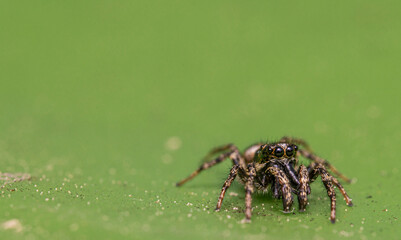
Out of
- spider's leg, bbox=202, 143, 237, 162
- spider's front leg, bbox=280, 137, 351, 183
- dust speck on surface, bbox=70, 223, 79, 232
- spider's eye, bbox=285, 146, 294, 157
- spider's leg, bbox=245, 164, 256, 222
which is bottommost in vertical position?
dust speck on surface, bbox=70, 223, 79, 232

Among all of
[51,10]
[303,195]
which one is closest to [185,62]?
[51,10]

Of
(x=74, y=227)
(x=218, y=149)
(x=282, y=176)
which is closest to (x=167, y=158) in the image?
(x=218, y=149)

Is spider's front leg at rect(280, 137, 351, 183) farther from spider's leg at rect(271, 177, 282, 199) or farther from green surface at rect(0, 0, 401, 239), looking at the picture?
spider's leg at rect(271, 177, 282, 199)

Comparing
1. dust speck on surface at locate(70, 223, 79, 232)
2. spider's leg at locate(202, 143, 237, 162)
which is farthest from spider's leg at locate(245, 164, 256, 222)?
dust speck on surface at locate(70, 223, 79, 232)

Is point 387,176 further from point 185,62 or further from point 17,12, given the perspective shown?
point 17,12

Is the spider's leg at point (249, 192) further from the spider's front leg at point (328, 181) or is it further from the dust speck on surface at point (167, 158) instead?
the dust speck on surface at point (167, 158)

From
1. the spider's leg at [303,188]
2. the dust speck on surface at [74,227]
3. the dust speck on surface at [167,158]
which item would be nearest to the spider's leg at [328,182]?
the spider's leg at [303,188]

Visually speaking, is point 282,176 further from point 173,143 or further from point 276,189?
point 173,143
